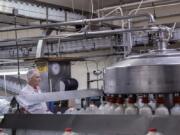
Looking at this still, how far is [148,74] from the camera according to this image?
152cm

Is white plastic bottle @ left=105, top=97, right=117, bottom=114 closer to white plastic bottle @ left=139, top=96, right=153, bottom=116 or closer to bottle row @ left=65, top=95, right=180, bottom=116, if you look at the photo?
bottle row @ left=65, top=95, right=180, bottom=116

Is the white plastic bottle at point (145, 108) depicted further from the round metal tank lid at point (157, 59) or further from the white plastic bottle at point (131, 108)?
the round metal tank lid at point (157, 59)

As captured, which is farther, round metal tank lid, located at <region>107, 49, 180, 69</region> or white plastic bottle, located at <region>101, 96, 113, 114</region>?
white plastic bottle, located at <region>101, 96, 113, 114</region>

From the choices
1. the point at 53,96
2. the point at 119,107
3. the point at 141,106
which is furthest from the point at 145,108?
the point at 53,96

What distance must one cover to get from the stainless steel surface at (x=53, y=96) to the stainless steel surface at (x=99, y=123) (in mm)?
112

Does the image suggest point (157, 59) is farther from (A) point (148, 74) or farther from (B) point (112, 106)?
(B) point (112, 106)

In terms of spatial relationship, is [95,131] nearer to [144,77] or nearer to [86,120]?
[86,120]

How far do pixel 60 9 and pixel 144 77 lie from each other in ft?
10.6

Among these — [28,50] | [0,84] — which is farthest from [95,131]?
[0,84]

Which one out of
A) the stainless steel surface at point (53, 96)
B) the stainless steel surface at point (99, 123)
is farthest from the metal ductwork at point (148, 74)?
the stainless steel surface at point (53, 96)

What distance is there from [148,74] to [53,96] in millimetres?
668

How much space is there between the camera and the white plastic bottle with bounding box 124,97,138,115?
61.7 inches

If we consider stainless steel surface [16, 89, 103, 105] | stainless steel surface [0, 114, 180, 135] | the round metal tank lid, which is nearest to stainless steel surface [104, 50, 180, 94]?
the round metal tank lid

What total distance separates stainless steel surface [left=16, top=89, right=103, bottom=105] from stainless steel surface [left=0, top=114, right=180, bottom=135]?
→ 11cm
